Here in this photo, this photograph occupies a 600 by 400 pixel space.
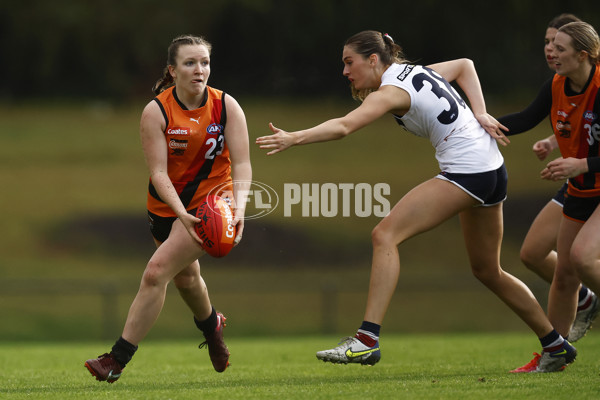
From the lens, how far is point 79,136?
25.5 metres

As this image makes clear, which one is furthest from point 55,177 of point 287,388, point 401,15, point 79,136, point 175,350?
point 287,388

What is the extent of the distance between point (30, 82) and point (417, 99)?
2146cm

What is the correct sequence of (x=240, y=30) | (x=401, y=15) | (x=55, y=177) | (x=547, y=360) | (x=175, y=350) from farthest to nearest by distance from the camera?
(x=55, y=177) → (x=240, y=30) → (x=401, y=15) → (x=175, y=350) → (x=547, y=360)

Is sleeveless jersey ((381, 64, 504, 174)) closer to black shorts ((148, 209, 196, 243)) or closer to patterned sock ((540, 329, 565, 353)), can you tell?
patterned sock ((540, 329, 565, 353))

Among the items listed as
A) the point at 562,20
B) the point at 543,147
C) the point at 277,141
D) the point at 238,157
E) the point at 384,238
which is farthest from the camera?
the point at 562,20

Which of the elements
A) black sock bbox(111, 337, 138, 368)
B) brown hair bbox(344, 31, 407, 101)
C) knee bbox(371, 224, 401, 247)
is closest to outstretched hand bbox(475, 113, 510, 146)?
brown hair bbox(344, 31, 407, 101)

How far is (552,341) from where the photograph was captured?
5.26m

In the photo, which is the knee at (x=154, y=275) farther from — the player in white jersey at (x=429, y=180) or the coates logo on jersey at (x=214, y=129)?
the player in white jersey at (x=429, y=180)

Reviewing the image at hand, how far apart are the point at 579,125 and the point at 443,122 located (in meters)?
0.88

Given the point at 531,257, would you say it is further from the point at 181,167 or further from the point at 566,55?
the point at 181,167

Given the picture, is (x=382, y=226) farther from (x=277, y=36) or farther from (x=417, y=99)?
(x=277, y=36)

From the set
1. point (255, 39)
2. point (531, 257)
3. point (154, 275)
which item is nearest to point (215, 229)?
point (154, 275)

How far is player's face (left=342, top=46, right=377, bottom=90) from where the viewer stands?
16.3 ft

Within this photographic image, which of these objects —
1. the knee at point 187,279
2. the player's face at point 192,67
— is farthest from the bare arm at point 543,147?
the knee at point 187,279
